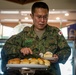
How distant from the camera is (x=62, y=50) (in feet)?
4.89

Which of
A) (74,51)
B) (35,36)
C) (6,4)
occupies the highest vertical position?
(6,4)

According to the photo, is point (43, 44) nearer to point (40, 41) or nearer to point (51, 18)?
point (40, 41)

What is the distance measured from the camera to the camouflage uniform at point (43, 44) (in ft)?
4.84

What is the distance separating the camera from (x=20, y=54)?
135 centimetres

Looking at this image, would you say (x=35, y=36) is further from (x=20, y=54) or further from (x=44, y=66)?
(x=44, y=66)

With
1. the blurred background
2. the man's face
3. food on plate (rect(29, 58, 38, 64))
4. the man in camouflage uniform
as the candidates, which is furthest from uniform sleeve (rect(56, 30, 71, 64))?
the blurred background

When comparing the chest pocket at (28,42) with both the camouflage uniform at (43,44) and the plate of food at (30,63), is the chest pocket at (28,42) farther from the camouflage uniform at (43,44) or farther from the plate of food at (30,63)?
the plate of food at (30,63)

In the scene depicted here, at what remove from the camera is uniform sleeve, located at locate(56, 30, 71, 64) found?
56.4 inches

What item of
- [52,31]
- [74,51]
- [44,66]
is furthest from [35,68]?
[74,51]

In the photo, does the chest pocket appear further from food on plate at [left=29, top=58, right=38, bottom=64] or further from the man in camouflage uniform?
food on plate at [left=29, top=58, right=38, bottom=64]

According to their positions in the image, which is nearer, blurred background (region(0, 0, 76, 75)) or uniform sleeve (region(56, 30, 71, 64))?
uniform sleeve (region(56, 30, 71, 64))

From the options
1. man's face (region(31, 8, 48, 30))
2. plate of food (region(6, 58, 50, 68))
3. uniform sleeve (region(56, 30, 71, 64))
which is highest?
man's face (region(31, 8, 48, 30))

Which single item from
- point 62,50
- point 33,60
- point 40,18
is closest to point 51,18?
point 40,18

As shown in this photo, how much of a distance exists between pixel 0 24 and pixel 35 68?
314cm
